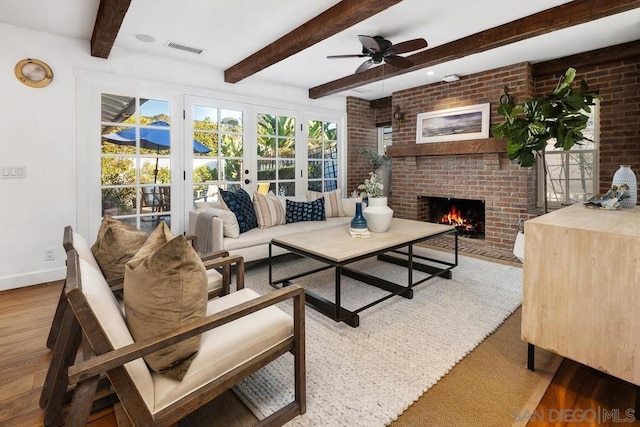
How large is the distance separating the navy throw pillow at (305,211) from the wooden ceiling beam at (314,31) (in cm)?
165

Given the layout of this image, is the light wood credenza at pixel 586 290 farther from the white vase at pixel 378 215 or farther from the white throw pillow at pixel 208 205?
the white throw pillow at pixel 208 205

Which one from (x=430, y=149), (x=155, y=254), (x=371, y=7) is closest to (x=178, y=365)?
(x=155, y=254)

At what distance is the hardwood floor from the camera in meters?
1.50

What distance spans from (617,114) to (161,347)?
4972 millimetres

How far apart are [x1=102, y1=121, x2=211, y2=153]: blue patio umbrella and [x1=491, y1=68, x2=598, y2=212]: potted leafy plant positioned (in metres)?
3.61

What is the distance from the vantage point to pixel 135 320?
1165 mm

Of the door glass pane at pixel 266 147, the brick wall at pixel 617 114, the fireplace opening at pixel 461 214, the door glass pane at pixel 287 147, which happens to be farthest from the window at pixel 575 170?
the door glass pane at pixel 266 147

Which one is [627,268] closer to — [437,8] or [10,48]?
[437,8]

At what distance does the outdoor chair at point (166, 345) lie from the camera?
3.18 ft

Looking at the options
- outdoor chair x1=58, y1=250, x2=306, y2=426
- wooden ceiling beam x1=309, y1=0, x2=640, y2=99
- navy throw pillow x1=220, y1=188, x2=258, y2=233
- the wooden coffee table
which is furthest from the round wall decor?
wooden ceiling beam x1=309, y1=0, x2=640, y2=99

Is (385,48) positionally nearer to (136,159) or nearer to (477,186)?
(477,186)

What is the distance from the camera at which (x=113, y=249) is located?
1819 mm

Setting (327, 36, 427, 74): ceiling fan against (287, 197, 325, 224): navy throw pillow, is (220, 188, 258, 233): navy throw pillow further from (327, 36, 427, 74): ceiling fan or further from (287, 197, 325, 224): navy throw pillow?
(327, 36, 427, 74): ceiling fan

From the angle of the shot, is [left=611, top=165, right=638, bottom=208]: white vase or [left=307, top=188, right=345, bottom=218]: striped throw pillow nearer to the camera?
[left=611, top=165, right=638, bottom=208]: white vase
